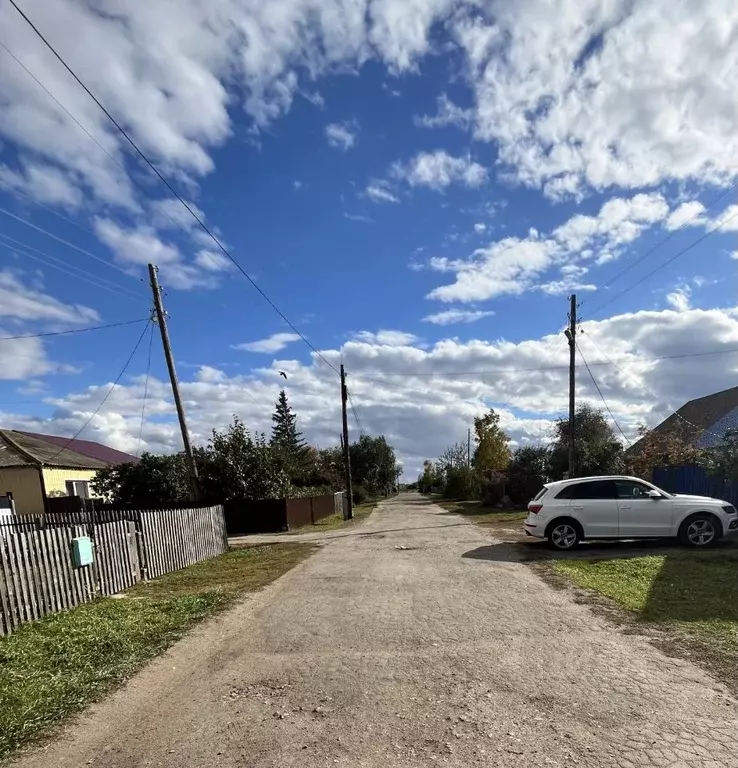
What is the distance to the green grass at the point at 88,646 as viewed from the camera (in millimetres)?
4512

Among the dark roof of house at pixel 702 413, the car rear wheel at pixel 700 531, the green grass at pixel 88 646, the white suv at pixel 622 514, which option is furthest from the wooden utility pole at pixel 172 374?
the dark roof of house at pixel 702 413

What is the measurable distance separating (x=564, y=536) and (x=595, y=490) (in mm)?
1191

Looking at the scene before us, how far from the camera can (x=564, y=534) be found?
505 inches

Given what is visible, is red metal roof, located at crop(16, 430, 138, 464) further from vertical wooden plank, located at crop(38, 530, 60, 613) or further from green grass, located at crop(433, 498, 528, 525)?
vertical wooden plank, located at crop(38, 530, 60, 613)

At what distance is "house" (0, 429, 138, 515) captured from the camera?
97.6ft

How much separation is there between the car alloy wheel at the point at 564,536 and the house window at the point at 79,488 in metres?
27.9

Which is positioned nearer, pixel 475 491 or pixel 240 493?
pixel 240 493

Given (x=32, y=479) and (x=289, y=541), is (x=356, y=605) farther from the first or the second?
(x=32, y=479)

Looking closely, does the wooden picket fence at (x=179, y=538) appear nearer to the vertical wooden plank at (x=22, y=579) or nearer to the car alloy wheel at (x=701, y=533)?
the vertical wooden plank at (x=22, y=579)

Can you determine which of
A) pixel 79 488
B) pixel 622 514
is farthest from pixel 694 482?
pixel 79 488

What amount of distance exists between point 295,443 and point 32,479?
184ft

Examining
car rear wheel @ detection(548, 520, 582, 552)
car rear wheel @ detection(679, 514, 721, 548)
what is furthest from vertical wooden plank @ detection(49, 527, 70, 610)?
car rear wheel @ detection(679, 514, 721, 548)

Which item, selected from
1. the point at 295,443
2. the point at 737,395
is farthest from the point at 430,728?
the point at 295,443

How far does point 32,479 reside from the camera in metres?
30.0
